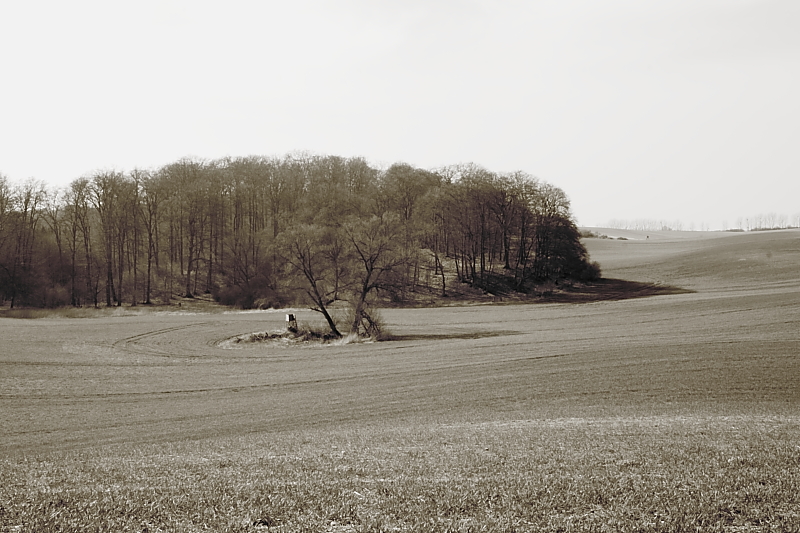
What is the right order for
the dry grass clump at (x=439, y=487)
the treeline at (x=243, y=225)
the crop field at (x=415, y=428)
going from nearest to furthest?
the dry grass clump at (x=439, y=487) → the crop field at (x=415, y=428) → the treeline at (x=243, y=225)

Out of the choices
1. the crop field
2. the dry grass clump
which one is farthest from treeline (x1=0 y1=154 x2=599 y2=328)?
the dry grass clump

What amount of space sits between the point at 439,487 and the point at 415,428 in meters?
7.92

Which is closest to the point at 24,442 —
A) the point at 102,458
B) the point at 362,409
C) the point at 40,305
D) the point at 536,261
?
the point at 102,458

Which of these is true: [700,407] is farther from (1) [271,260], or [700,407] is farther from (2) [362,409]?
(1) [271,260]

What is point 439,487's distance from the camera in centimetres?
748

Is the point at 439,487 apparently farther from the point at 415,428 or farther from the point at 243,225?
the point at 243,225

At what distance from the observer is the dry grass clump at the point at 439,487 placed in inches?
247

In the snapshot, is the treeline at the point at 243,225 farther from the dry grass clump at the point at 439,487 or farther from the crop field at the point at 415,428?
the dry grass clump at the point at 439,487

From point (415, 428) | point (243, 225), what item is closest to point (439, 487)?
point (415, 428)

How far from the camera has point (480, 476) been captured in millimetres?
8094

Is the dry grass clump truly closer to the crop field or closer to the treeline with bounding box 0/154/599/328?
the crop field

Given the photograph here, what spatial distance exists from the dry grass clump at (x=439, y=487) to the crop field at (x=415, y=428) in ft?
0.12

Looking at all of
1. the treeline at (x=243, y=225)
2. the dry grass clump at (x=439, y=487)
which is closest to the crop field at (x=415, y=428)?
the dry grass clump at (x=439, y=487)

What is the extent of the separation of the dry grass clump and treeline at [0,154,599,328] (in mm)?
55946
